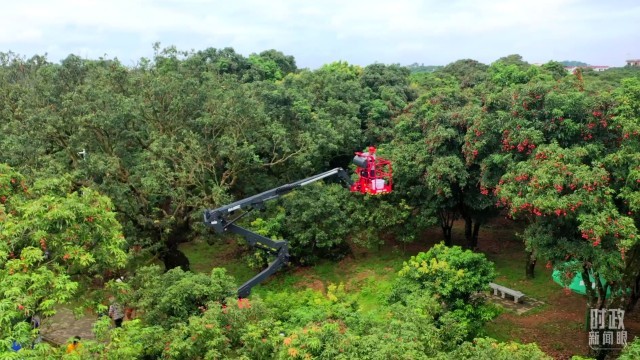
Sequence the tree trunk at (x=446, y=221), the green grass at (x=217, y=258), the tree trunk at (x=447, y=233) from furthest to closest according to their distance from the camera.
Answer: the tree trunk at (x=447, y=233) < the tree trunk at (x=446, y=221) < the green grass at (x=217, y=258)

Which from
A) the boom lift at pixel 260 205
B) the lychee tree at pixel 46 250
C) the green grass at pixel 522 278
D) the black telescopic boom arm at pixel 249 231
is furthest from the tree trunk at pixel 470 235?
the lychee tree at pixel 46 250

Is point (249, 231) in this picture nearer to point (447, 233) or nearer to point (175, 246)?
point (175, 246)

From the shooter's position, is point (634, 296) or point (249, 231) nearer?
point (249, 231)

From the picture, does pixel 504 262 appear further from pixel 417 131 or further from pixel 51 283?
pixel 51 283

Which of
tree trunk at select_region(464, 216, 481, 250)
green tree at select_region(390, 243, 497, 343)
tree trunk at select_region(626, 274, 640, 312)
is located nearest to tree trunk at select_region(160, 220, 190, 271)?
green tree at select_region(390, 243, 497, 343)

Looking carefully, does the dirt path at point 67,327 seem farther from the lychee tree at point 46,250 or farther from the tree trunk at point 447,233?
the tree trunk at point 447,233

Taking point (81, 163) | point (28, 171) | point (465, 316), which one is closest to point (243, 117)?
point (81, 163)

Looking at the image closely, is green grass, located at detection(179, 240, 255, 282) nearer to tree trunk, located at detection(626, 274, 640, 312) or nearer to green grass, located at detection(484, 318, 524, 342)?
green grass, located at detection(484, 318, 524, 342)

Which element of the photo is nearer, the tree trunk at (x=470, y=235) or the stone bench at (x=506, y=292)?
the stone bench at (x=506, y=292)

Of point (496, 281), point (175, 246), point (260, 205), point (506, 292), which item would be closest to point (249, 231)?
point (260, 205)

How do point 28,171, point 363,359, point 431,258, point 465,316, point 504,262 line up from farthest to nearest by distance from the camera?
1. point 504,262
2. point 28,171
3. point 431,258
4. point 465,316
5. point 363,359

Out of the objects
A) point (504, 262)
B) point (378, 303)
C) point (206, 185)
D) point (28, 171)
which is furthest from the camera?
point (504, 262)
